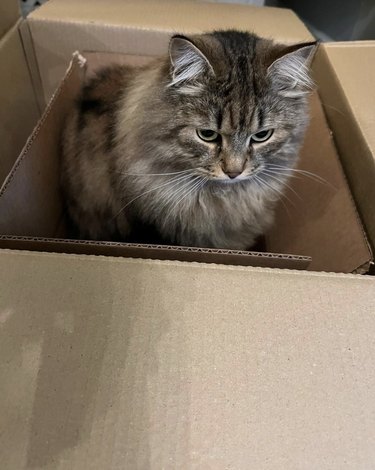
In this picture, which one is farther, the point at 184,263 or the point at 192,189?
the point at 192,189

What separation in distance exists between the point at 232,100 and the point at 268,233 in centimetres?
71

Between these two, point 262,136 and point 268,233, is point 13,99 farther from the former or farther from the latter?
point 268,233

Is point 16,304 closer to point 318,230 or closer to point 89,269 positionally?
point 89,269

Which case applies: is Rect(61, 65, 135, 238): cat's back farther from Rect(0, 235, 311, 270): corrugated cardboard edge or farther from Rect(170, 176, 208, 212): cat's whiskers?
Rect(0, 235, 311, 270): corrugated cardboard edge

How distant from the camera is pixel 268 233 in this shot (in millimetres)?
1497

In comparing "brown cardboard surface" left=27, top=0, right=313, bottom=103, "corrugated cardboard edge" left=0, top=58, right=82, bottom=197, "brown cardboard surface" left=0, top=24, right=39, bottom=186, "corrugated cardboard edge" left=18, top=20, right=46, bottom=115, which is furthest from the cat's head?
"corrugated cardboard edge" left=18, top=20, right=46, bottom=115

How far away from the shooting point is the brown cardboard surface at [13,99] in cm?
128

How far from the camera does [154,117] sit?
96 cm

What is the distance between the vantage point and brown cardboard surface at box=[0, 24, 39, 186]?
1.28 meters

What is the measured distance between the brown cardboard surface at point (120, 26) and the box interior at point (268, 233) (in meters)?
0.06

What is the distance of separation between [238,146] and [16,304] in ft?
1.82

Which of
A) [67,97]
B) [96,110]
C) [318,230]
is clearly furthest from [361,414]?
[67,97]

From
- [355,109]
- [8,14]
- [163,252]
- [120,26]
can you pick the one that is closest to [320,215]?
[355,109]

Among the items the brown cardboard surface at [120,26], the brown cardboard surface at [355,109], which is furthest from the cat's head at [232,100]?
the brown cardboard surface at [120,26]
